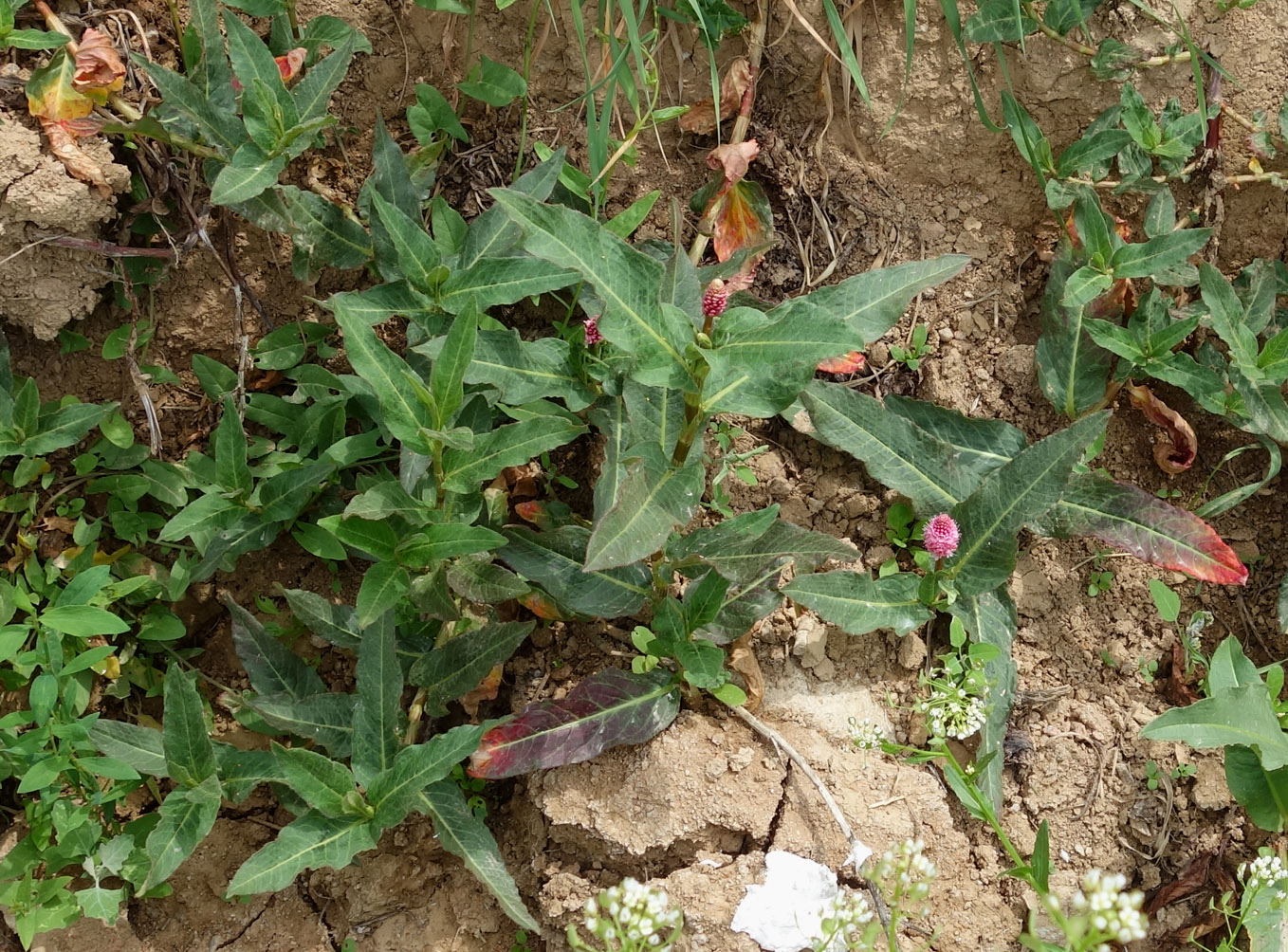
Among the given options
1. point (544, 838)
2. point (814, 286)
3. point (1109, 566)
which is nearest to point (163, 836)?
point (544, 838)

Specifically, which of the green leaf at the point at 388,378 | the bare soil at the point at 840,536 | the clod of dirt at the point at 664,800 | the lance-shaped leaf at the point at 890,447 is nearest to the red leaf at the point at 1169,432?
the bare soil at the point at 840,536

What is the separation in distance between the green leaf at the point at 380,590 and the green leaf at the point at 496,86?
1386 millimetres

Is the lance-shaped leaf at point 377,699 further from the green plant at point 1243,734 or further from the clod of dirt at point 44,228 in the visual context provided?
the green plant at point 1243,734

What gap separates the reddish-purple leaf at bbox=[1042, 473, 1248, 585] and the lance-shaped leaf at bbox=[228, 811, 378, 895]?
6.50 feet

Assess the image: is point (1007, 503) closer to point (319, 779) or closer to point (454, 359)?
point (454, 359)

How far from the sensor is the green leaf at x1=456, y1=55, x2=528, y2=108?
9.67ft

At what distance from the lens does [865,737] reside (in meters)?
2.61

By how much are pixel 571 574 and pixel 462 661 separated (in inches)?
14.1

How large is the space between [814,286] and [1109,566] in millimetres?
1200

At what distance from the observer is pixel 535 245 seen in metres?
2.17

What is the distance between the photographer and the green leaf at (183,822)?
2.46 metres

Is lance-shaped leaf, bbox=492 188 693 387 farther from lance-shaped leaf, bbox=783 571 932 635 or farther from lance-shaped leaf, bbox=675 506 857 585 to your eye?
lance-shaped leaf, bbox=783 571 932 635

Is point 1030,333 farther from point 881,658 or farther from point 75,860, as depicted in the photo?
point 75,860

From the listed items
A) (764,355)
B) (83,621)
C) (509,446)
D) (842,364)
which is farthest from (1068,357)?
(83,621)
